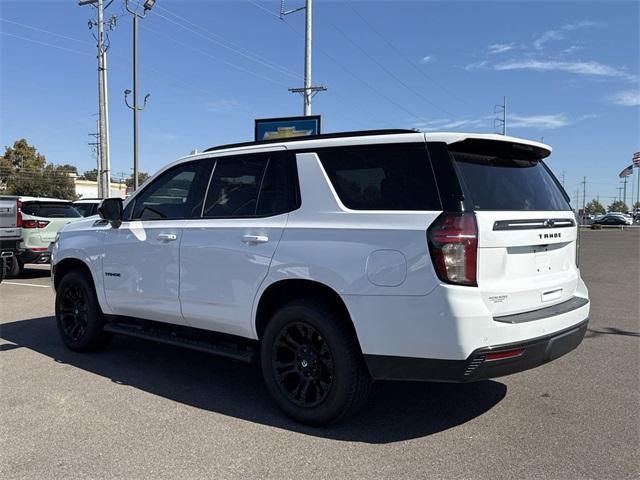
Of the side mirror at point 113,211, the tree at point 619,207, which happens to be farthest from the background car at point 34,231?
the tree at point 619,207

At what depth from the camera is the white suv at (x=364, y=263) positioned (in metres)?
3.28

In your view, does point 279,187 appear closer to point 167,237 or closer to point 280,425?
point 167,237


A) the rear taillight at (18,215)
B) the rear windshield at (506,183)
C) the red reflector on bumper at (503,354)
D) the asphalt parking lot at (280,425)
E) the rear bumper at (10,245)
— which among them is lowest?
the asphalt parking lot at (280,425)

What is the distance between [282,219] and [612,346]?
425 cm

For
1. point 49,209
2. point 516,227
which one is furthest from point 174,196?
point 49,209

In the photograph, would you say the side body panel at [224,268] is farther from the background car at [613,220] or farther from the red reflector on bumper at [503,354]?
the background car at [613,220]

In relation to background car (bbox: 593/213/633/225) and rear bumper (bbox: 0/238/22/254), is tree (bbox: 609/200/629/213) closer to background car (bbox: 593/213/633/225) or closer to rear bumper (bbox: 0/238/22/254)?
background car (bbox: 593/213/633/225)

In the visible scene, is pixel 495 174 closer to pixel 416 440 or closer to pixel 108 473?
pixel 416 440

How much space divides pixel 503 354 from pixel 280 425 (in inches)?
64.5

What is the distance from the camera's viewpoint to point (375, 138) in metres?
3.73

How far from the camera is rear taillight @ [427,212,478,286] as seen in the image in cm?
323

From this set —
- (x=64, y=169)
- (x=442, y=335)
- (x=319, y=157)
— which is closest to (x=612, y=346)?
(x=442, y=335)

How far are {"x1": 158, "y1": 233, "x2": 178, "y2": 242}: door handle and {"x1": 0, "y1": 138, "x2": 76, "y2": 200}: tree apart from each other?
73319mm

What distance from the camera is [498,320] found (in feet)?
10.8
